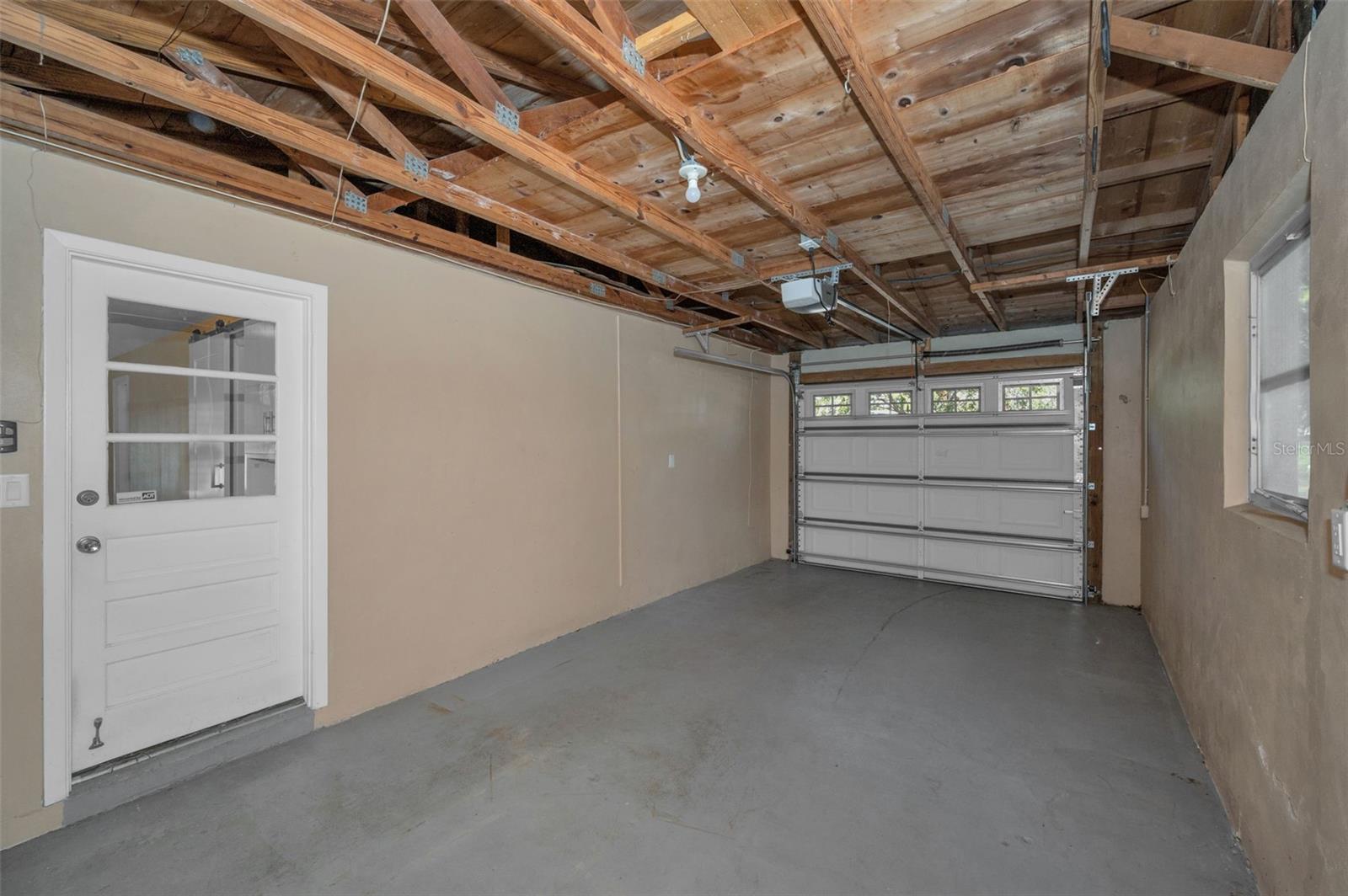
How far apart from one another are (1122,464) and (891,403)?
78.5 inches

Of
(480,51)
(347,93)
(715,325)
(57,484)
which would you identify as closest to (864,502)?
(715,325)

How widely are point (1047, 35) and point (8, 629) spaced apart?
3795 mm

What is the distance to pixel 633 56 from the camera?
1.62m

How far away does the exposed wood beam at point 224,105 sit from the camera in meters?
1.46

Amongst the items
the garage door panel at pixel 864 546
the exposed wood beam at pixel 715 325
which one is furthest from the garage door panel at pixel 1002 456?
the exposed wood beam at pixel 715 325

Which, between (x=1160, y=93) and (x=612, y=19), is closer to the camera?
(x=612, y=19)

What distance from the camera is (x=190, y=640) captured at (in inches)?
90.9

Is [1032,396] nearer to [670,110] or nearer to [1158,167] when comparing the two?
[1158,167]

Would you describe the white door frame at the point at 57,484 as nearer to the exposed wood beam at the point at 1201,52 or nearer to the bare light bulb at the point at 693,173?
the bare light bulb at the point at 693,173

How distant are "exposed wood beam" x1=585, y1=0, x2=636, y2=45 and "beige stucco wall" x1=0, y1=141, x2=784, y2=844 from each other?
1.88 metres

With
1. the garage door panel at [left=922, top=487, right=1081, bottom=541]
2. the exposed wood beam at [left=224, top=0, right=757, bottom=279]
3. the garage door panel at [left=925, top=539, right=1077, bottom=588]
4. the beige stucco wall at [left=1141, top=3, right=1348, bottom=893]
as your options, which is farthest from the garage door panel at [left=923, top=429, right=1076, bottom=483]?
the exposed wood beam at [left=224, top=0, right=757, bottom=279]

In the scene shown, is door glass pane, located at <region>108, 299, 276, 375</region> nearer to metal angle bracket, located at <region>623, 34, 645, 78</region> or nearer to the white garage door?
metal angle bracket, located at <region>623, 34, 645, 78</region>

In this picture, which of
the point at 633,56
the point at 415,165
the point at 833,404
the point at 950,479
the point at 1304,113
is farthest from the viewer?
the point at 833,404

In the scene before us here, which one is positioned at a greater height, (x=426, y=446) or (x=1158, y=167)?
(x=1158, y=167)
